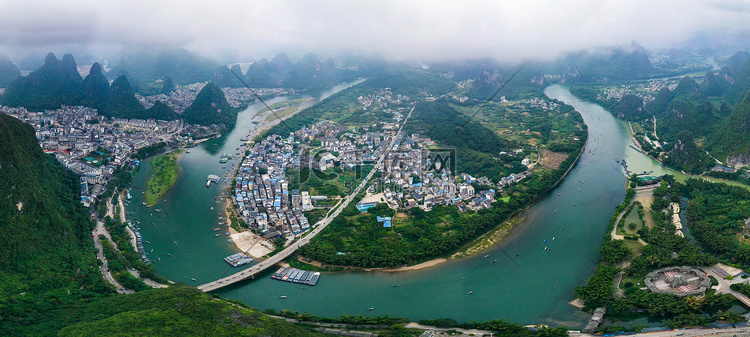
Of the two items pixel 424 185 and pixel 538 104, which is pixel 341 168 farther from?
pixel 538 104

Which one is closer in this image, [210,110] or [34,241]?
[34,241]

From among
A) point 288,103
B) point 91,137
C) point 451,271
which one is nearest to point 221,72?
point 288,103

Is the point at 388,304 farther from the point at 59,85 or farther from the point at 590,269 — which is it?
the point at 59,85

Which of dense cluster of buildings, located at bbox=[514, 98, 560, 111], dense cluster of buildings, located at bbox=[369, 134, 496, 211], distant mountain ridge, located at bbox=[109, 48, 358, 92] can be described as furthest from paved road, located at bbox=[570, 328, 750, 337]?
distant mountain ridge, located at bbox=[109, 48, 358, 92]

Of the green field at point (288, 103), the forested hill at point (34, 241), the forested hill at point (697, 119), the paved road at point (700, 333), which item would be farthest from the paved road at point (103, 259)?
the green field at point (288, 103)

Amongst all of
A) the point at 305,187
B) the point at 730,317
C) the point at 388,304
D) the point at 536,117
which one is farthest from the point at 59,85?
the point at 730,317

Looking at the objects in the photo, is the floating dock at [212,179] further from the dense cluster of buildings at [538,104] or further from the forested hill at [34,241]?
the dense cluster of buildings at [538,104]
